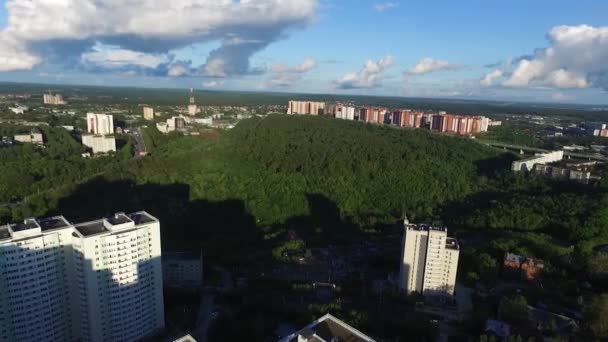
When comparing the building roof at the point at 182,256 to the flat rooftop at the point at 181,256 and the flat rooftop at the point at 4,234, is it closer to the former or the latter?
the flat rooftop at the point at 181,256

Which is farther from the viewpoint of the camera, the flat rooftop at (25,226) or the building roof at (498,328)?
the building roof at (498,328)

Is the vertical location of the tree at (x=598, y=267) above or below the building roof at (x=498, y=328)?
above

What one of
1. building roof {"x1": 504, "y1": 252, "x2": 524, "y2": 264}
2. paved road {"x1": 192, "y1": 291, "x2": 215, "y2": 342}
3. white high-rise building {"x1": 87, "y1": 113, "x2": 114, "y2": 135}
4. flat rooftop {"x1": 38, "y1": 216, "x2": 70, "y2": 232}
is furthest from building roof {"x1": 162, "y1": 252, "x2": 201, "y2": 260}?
white high-rise building {"x1": 87, "y1": 113, "x2": 114, "y2": 135}

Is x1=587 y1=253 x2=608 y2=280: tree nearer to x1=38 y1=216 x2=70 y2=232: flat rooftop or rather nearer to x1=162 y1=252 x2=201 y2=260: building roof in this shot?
x1=162 y1=252 x2=201 y2=260: building roof

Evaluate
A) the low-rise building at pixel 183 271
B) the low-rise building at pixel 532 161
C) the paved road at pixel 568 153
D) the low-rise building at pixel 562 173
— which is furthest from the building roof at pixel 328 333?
the paved road at pixel 568 153

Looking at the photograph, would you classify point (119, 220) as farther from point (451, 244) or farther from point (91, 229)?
point (451, 244)

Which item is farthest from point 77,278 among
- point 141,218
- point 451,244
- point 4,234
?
point 451,244
